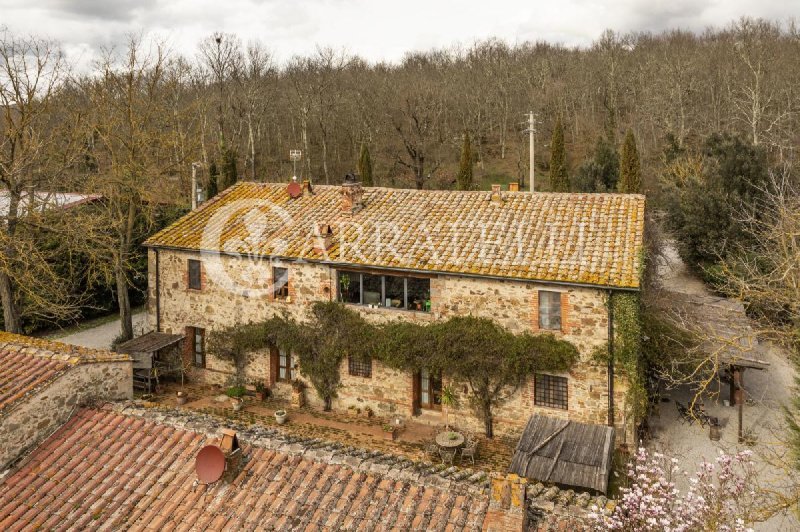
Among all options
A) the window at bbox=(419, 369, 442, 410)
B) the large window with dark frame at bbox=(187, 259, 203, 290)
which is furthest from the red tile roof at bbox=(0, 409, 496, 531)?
the large window with dark frame at bbox=(187, 259, 203, 290)

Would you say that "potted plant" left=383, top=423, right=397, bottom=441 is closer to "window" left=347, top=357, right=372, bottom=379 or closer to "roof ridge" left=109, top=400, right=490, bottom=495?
"window" left=347, top=357, right=372, bottom=379

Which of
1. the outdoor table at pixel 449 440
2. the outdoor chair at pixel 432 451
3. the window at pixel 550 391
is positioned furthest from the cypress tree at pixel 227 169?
the window at pixel 550 391

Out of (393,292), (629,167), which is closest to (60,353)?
(393,292)

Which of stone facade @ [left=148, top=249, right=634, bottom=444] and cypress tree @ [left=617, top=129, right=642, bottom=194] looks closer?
stone facade @ [left=148, top=249, right=634, bottom=444]

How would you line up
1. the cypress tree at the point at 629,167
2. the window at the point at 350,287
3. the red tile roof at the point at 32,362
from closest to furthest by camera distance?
the red tile roof at the point at 32,362 < the window at the point at 350,287 < the cypress tree at the point at 629,167

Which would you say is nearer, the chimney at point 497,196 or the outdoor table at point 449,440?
the outdoor table at point 449,440

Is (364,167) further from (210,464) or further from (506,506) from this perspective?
(506,506)

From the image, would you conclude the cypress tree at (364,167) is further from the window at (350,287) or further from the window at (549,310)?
the window at (549,310)
